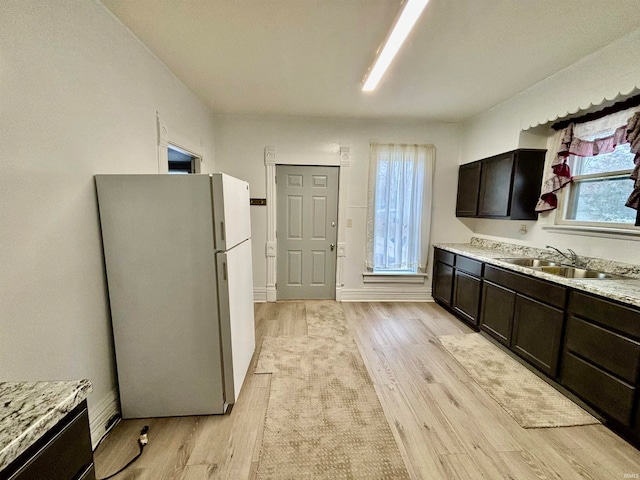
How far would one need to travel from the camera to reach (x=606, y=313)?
1770 millimetres

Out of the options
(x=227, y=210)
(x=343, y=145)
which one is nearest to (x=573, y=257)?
(x=343, y=145)

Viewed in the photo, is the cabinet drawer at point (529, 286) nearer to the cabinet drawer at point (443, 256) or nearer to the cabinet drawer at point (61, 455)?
the cabinet drawer at point (443, 256)

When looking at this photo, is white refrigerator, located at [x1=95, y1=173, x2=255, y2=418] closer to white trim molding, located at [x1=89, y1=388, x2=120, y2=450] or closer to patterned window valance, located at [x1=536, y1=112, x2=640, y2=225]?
white trim molding, located at [x1=89, y1=388, x2=120, y2=450]

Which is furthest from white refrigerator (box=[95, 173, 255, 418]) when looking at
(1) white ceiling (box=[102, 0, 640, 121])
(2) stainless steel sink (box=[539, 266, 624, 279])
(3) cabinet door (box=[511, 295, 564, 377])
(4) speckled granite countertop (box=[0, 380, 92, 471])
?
(2) stainless steel sink (box=[539, 266, 624, 279])

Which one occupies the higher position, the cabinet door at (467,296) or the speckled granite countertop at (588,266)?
the speckled granite countertop at (588,266)

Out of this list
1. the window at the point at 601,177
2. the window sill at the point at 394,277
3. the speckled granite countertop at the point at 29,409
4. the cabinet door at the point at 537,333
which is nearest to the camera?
the speckled granite countertop at the point at 29,409

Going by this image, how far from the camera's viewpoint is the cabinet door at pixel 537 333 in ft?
6.99

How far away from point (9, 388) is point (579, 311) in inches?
119

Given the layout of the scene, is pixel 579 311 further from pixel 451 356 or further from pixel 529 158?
pixel 529 158

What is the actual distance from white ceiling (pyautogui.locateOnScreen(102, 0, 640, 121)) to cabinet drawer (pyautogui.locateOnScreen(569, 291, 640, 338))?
1758 mm

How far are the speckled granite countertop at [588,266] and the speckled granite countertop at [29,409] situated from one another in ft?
8.90

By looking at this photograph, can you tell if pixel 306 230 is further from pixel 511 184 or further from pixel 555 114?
pixel 555 114

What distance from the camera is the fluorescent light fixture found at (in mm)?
1495

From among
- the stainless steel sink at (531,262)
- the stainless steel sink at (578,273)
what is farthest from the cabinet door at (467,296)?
the stainless steel sink at (578,273)
